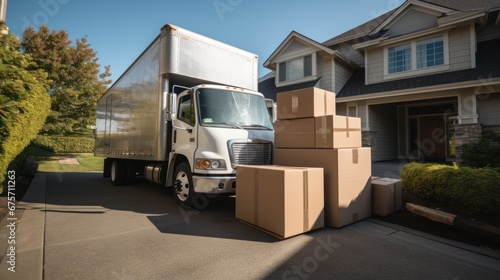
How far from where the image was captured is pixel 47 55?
16.4m

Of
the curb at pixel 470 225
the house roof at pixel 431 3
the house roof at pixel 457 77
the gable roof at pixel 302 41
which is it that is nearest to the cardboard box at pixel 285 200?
the curb at pixel 470 225

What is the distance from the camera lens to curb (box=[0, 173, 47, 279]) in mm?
2516

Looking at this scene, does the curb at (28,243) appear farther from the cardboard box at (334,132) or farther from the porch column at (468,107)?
the porch column at (468,107)

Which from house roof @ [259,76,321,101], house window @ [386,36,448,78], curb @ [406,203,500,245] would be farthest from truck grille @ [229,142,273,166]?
house window @ [386,36,448,78]

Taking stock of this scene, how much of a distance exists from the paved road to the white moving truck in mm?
943

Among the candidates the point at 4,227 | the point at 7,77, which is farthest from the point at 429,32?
the point at 4,227

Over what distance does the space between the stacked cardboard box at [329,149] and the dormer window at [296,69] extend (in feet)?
34.5

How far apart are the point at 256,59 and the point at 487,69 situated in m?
9.17

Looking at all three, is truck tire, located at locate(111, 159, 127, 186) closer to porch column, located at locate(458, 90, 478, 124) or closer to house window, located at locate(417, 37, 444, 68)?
porch column, located at locate(458, 90, 478, 124)

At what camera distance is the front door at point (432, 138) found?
13.3 meters

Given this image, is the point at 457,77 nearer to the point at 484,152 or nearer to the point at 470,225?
the point at 484,152

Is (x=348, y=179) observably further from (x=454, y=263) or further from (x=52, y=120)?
(x=52, y=120)

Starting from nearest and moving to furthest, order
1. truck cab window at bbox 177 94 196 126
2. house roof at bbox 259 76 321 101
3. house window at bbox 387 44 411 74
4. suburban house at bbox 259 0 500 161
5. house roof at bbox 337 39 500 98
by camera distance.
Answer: truck cab window at bbox 177 94 196 126 → house roof at bbox 337 39 500 98 → suburban house at bbox 259 0 500 161 → house window at bbox 387 44 411 74 → house roof at bbox 259 76 321 101

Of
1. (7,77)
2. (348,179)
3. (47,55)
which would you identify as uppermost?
(47,55)
